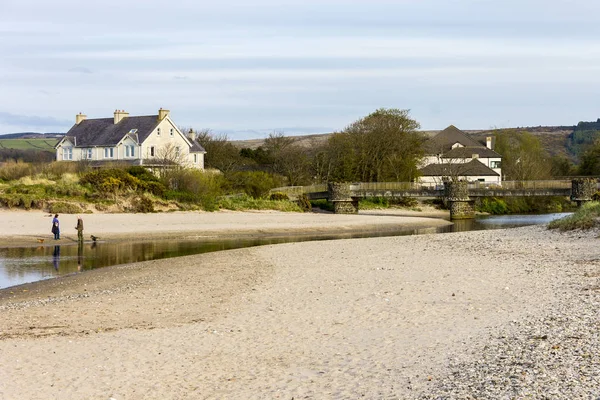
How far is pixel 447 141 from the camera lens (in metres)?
103

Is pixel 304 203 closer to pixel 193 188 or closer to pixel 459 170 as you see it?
pixel 193 188

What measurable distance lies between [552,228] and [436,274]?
567 inches

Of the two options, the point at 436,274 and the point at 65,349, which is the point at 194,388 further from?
the point at 436,274

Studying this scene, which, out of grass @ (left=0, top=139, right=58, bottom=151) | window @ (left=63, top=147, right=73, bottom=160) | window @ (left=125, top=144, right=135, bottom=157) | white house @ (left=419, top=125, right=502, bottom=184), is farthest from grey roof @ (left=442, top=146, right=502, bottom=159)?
grass @ (left=0, top=139, right=58, bottom=151)

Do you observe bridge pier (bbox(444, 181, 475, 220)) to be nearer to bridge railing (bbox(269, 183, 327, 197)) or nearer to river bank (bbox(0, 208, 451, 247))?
river bank (bbox(0, 208, 451, 247))

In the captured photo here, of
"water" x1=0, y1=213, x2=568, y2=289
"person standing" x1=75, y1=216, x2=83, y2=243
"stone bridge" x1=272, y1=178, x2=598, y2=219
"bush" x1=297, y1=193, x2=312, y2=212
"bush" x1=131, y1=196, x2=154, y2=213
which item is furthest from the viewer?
"stone bridge" x1=272, y1=178, x2=598, y2=219

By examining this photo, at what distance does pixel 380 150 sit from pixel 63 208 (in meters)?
39.3

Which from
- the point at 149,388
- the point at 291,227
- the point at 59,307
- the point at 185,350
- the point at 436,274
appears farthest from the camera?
the point at 291,227

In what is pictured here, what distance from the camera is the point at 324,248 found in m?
30.9

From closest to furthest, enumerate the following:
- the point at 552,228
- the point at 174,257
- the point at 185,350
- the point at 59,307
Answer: the point at 185,350, the point at 59,307, the point at 174,257, the point at 552,228

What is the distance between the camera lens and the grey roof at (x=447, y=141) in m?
97.0

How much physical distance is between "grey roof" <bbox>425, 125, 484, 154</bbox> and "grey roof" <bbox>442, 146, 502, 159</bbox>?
2.04m

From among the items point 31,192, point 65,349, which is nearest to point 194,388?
point 65,349

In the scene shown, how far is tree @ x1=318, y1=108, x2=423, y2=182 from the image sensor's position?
258 ft
